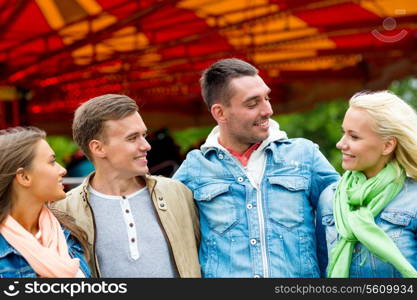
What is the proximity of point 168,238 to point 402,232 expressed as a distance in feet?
2.70

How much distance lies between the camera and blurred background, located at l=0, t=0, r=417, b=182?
271 inches

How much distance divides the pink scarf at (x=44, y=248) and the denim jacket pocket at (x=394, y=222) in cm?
105

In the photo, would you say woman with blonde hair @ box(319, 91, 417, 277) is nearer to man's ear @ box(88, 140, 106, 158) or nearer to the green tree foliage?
man's ear @ box(88, 140, 106, 158)

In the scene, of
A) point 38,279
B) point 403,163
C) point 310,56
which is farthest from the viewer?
point 310,56

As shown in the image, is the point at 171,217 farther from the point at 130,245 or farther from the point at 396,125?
the point at 396,125

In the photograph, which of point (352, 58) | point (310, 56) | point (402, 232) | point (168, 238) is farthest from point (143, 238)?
point (352, 58)

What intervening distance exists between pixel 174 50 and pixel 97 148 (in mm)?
6257

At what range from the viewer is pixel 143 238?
3.04 meters

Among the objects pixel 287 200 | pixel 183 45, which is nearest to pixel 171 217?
pixel 287 200

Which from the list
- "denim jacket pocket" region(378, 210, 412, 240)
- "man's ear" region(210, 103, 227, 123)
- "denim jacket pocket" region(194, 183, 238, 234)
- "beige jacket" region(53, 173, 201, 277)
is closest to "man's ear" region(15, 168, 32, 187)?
"beige jacket" region(53, 173, 201, 277)

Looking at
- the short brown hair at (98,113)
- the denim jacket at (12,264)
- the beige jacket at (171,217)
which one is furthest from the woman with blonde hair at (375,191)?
the denim jacket at (12,264)

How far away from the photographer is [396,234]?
2.88m

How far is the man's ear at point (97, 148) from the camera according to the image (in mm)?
3178

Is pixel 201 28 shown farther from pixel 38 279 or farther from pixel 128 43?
pixel 38 279
